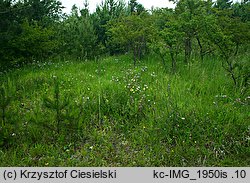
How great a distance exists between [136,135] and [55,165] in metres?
1.16

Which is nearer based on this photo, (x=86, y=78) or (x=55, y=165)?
(x=55, y=165)

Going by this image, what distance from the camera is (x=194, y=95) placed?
4.50 m

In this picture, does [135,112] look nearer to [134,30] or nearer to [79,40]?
[134,30]

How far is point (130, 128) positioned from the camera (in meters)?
3.79

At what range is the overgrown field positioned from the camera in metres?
3.20

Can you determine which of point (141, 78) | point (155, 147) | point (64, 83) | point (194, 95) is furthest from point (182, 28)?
point (155, 147)

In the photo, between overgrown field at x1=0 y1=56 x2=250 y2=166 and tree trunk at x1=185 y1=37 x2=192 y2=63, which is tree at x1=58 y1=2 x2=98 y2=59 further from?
overgrown field at x1=0 y1=56 x2=250 y2=166

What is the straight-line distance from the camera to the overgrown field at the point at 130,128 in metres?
3.20

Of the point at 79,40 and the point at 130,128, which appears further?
the point at 79,40

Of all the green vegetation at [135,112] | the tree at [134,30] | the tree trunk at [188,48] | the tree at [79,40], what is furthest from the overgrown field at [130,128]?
the tree at [79,40]

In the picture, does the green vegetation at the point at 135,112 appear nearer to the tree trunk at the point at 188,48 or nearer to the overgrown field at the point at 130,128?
the overgrown field at the point at 130,128

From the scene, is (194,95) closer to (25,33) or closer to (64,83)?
(64,83)

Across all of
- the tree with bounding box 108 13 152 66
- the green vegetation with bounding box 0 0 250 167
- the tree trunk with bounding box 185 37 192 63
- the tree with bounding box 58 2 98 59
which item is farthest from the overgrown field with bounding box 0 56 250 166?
the tree with bounding box 58 2 98 59

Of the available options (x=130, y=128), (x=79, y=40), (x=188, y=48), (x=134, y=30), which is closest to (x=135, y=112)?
(x=130, y=128)
